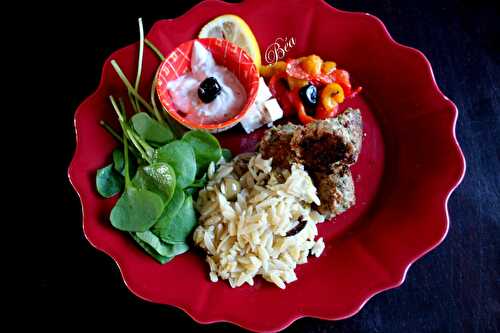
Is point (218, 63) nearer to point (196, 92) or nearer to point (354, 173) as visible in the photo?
point (196, 92)

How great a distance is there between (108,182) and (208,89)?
31.9 inches

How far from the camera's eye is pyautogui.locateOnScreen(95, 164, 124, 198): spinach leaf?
3.01 m

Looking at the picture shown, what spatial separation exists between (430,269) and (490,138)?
988 mm

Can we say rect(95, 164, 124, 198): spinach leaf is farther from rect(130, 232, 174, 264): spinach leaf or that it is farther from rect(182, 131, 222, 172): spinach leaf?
rect(182, 131, 222, 172): spinach leaf

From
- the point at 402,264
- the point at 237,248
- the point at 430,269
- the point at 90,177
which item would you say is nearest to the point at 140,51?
the point at 90,177

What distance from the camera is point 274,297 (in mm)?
2885

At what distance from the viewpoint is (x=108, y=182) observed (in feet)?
9.98

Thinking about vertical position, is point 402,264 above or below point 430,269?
above

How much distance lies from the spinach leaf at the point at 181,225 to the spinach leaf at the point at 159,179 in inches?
4.8

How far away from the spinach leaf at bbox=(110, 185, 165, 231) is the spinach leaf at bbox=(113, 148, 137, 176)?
210mm

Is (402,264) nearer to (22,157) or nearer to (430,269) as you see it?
(430,269)

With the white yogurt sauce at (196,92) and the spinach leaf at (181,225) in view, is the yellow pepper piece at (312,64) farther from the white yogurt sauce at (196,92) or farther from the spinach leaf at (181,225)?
the spinach leaf at (181,225)

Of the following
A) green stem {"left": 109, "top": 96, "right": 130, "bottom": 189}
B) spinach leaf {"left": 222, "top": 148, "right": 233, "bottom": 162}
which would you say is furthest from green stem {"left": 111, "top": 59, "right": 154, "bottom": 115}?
spinach leaf {"left": 222, "top": 148, "right": 233, "bottom": 162}

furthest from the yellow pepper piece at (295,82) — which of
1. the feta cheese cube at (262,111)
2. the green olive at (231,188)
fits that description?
the green olive at (231,188)
